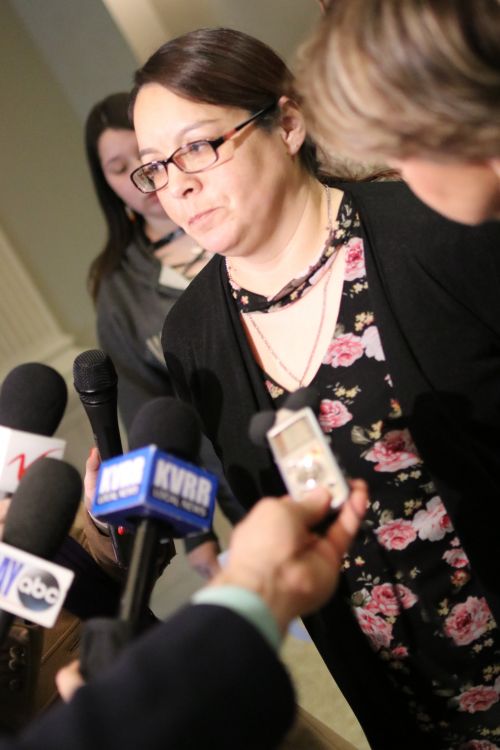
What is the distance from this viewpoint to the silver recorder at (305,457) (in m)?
0.73

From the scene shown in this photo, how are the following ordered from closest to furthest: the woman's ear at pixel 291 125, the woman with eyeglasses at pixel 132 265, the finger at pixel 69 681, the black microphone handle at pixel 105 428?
1. the finger at pixel 69 681
2. the black microphone handle at pixel 105 428
3. the woman's ear at pixel 291 125
4. the woman with eyeglasses at pixel 132 265

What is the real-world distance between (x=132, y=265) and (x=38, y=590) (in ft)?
5.93

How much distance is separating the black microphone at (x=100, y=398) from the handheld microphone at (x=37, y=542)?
0.18 m

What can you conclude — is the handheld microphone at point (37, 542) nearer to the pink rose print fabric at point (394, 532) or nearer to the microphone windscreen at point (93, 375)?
the microphone windscreen at point (93, 375)

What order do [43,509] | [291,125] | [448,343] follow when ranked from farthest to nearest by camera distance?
1. [291,125]
2. [448,343]
3. [43,509]

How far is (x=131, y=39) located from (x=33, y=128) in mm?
929

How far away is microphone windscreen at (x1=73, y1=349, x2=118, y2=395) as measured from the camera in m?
1.06

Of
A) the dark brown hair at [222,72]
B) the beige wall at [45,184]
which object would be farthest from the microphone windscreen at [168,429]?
the beige wall at [45,184]

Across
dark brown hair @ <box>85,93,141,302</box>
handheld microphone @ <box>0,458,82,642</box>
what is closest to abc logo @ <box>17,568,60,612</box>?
handheld microphone @ <box>0,458,82,642</box>

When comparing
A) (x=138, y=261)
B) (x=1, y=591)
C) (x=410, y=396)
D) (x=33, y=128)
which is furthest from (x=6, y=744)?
(x=33, y=128)

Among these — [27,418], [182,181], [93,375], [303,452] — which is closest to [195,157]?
[182,181]

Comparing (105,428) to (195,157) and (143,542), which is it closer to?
(143,542)

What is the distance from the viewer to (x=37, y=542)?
2.53 ft

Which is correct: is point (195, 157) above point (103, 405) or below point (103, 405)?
above
